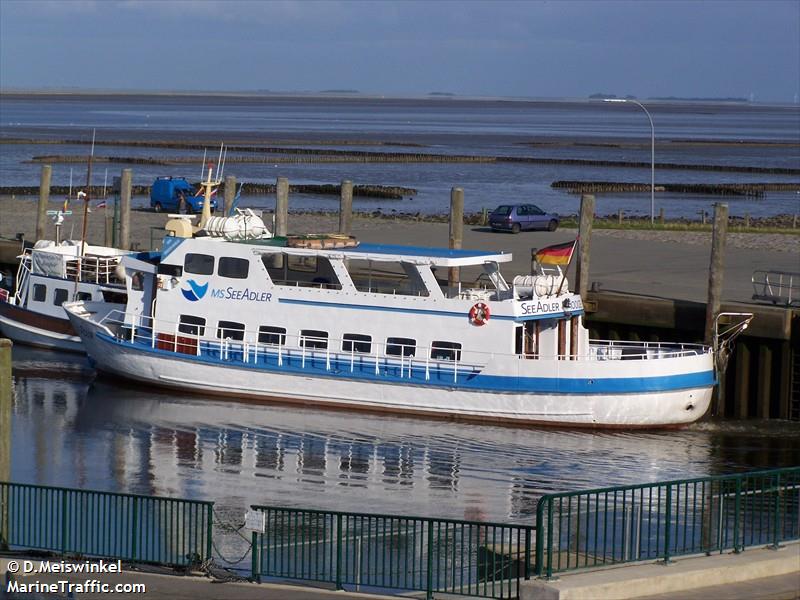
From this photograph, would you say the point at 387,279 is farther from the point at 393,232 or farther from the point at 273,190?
the point at 273,190

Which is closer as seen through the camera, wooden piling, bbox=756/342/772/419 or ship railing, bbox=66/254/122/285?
wooden piling, bbox=756/342/772/419

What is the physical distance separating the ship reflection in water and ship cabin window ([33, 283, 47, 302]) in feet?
21.7

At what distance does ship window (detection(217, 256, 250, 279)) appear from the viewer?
1352 inches

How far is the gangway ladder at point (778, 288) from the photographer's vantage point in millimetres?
34188

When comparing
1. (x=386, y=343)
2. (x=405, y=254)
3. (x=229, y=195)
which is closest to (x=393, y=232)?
(x=229, y=195)

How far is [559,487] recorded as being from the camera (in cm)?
2727

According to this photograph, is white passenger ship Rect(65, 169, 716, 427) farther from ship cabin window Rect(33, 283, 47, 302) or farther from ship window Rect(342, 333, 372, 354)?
ship cabin window Rect(33, 283, 47, 302)

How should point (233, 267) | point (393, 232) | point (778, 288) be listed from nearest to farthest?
point (233, 267) → point (778, 288) → point (393, 232)

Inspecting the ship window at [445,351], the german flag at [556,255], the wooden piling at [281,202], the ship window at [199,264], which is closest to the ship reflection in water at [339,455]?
the ship window at [445,351]

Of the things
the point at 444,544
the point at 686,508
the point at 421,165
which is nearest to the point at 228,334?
the point at 444,544

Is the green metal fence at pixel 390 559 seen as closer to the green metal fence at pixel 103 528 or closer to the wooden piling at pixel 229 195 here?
the green metal fence at pixel 103 528

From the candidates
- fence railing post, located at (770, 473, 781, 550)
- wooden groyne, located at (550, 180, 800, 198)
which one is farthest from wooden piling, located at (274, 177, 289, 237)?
wooden groyne, located at (550, 180, 800, 198)

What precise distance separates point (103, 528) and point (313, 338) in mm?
15674

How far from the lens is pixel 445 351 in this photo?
32938 mm
